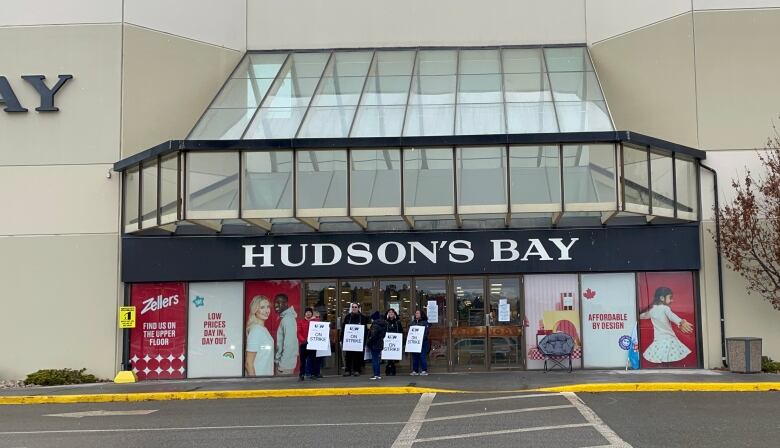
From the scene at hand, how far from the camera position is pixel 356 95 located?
64.9ft

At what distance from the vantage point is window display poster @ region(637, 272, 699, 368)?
59.4 feet

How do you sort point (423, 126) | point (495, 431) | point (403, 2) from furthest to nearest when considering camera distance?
point (403, 2) < point (423, 126) < point (495, 431)

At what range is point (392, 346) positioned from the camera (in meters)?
17.6

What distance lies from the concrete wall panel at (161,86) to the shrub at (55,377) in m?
5.40

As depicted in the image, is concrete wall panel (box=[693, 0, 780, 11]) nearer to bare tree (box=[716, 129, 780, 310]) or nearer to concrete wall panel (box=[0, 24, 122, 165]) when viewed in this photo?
bare tree (box=[716, 129, 780, 310])

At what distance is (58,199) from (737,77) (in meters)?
16.8

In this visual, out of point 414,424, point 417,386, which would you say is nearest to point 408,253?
point 417,386

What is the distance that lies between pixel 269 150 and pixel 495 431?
8.81 m

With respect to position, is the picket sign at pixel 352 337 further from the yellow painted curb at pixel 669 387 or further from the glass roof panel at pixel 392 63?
the glass roof panel at pixel 392 63

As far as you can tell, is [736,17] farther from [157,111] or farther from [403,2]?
[157,111]

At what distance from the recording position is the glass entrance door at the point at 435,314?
1853cm

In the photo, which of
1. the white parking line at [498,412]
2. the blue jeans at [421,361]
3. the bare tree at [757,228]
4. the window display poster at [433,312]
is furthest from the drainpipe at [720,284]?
the white parking line at [498,412]

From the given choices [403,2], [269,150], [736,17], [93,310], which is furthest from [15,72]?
[736,17]

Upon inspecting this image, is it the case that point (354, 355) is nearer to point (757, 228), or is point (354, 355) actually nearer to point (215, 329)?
point (215, 329)
